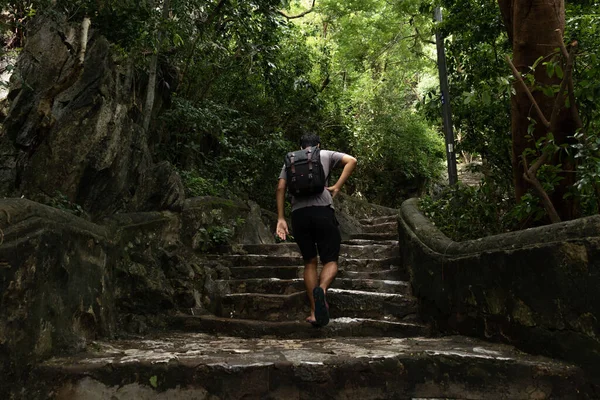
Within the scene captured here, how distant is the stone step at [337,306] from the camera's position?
4719mm

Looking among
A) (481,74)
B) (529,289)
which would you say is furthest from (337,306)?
(481,74)

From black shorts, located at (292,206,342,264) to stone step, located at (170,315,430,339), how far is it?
0.62m

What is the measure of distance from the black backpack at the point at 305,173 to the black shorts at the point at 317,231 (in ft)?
0.56

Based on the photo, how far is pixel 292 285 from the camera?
525 centimetres

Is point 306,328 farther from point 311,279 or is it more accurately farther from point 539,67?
point 539,67

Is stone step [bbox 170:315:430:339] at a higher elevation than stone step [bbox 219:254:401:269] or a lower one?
lower

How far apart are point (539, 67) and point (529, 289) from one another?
79.5 inches

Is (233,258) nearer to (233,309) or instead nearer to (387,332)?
(233,309)

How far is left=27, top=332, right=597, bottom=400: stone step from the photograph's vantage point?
8.82 feet

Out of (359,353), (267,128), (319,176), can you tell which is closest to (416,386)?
(359,353)

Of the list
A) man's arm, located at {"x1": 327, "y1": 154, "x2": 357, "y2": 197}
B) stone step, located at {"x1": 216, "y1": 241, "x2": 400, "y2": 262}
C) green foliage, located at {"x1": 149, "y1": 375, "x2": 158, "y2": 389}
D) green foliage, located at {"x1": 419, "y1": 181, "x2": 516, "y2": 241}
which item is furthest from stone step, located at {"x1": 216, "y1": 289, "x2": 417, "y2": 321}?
green foliage, located at {"x1": 149, "y1": 375, "x2": 158, "y2": 389}

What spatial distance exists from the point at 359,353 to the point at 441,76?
5785 millimetres

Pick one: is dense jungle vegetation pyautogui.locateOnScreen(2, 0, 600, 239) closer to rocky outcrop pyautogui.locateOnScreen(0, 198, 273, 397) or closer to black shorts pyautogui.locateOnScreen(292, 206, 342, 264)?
black shorts pyautogui.locateOnScreen(292, 206, 342, 264)

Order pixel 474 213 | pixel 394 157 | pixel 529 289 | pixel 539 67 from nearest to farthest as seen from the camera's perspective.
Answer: pixel 529 289 → pixel 539 67 → pixel 474 213 → pixel 394 157
